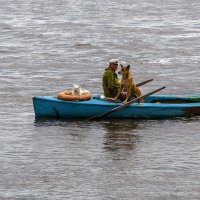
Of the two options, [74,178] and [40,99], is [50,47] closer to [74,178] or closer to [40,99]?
[40,99]

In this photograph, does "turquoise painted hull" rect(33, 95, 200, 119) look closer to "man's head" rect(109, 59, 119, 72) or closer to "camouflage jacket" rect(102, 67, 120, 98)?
"camouflage jacket" rect(102, 67, 120, 98)

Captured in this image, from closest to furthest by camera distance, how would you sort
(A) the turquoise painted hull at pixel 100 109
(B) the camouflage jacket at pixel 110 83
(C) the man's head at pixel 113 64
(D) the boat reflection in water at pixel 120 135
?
1. (D) the boat reflection in water at pixel 120 135
2. (A) the turquoise painted hull at pixel 100 109
3. (C) the man's head at pixel 113 64
4. (B) the camouflage jacket at pixel 110 83

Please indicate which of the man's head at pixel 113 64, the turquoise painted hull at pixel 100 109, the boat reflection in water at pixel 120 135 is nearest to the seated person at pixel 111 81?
the man's head at pixel 113 64

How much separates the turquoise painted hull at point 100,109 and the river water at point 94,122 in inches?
7.5

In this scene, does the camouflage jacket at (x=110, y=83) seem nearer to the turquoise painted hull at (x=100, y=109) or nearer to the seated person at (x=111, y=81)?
the seated person at (x=111, y=81)

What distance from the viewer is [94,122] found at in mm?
22484

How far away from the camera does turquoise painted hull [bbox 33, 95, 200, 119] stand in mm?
22391

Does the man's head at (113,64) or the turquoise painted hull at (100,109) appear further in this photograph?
the man's head at (113,64)

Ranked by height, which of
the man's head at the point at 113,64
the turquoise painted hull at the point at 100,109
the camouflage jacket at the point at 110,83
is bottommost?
the turquoise painted hull at the point at 100,109

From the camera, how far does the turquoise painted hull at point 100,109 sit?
73.5 ft

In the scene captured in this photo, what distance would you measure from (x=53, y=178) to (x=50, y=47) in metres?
17.0

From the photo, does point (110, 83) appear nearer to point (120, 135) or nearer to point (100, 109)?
point (100, 109)

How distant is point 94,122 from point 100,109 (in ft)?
1.16

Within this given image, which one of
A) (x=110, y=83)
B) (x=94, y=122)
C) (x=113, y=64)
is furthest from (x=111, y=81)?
(x=94, y=122)
